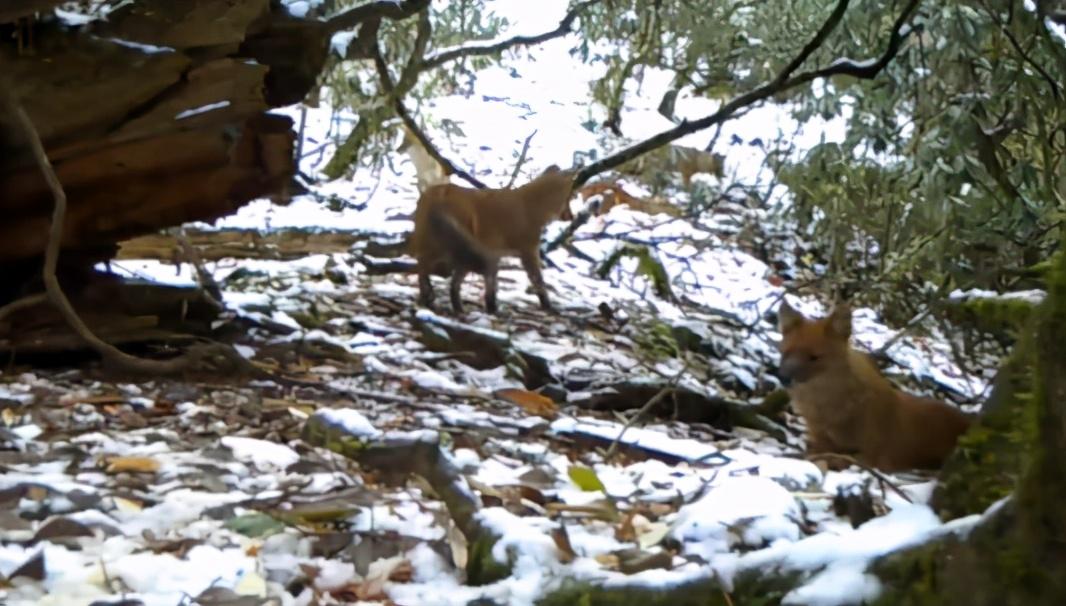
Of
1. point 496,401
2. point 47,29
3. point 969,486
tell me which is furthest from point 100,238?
point 969,486

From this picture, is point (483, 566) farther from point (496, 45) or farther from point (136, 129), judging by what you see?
point (496, 45)

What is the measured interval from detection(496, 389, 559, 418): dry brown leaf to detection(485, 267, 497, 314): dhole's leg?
Result: 6.72 ft

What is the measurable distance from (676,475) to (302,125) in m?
7.19

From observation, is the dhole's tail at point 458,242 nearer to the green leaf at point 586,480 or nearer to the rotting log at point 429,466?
the rotting log at point 429,466

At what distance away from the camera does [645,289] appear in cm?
805

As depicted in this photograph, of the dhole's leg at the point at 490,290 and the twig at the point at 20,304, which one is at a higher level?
the dhole's leg at the point at 490,290

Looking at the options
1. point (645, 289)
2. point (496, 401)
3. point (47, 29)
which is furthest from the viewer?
point (645, 289)

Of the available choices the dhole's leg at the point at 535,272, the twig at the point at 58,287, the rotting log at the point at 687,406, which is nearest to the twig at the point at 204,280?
the twig at the point at 58,287

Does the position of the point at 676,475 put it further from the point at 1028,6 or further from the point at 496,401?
the point at 1028,6

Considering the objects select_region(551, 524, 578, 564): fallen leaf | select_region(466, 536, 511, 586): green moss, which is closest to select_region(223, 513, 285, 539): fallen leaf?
select_region(466, 536, 511, 586): green moss

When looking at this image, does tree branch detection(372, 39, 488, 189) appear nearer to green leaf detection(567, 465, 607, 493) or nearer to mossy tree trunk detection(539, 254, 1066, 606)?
green leaf detection(567, 465, 607, 493)

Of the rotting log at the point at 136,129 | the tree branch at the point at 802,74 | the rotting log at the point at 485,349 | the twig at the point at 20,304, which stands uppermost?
the tree branch at the point at 802,74

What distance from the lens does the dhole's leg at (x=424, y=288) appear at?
6.79m

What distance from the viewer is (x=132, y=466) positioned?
3.26 m
